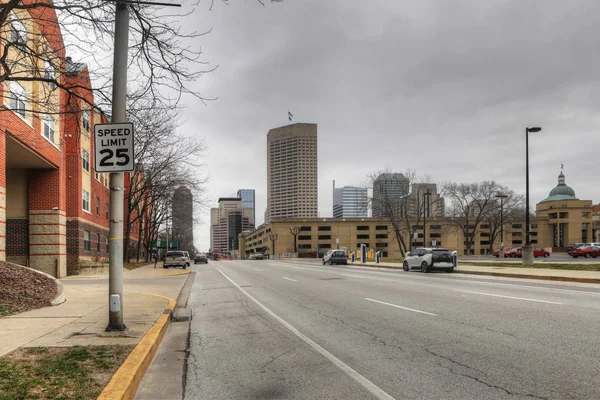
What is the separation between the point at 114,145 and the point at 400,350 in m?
5.77

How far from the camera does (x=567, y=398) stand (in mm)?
4570

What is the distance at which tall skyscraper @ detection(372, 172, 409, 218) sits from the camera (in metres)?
58.2

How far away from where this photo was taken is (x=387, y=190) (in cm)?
6100

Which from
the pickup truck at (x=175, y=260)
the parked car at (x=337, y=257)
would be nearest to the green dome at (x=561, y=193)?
the parked car at (x=337, y=257)

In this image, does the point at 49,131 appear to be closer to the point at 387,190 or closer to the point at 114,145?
the point at 114,145

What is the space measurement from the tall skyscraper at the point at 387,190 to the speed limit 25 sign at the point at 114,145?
50.5 metres

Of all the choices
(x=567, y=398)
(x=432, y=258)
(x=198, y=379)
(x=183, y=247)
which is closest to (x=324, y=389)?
(x=198, y=379)

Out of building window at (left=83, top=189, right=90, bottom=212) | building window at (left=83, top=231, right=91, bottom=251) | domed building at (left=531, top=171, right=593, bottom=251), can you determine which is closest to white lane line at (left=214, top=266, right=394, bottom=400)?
building window at (left=83, top=231, right=91, bottom=251)

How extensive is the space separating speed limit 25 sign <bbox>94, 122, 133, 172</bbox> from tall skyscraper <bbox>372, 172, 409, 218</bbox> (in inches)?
1990

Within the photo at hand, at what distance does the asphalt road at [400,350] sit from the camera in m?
5.07

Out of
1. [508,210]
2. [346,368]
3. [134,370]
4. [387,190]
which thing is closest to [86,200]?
[134,370]

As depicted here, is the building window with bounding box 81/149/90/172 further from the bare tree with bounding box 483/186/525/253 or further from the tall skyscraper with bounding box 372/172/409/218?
the bare tree with bounding box 483/186/525/253

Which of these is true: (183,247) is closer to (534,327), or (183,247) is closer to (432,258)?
(432,258)

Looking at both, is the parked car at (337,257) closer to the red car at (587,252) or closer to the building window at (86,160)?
the building window at (86,160)
